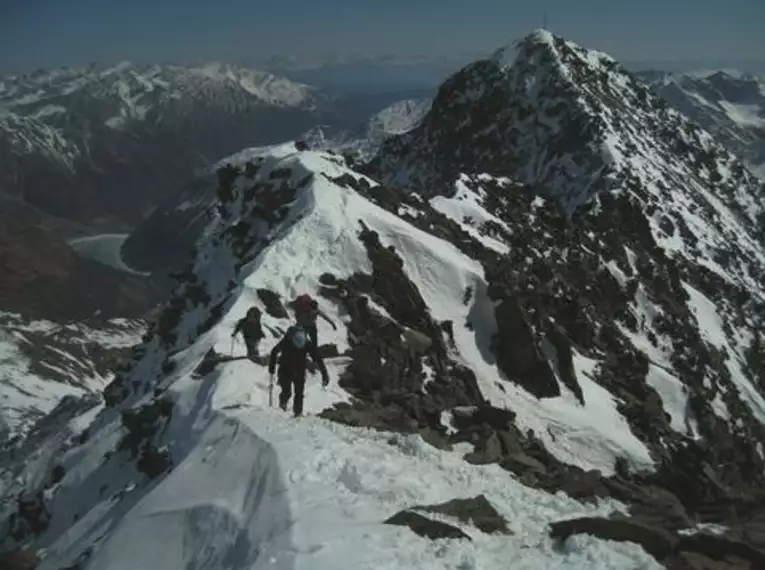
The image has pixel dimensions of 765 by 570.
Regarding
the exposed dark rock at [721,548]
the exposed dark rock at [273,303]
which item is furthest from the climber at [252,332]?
the exposed dark rock at [721,548]

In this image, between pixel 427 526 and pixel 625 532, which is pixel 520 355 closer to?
pixel 625 532

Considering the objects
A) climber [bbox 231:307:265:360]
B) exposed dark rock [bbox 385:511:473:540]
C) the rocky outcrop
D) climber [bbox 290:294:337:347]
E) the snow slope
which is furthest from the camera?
climber [bbox 231:307:265:360]

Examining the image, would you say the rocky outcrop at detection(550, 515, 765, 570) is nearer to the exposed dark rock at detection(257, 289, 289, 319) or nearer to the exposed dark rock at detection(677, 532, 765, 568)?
the exposed dark rock at detection(677, 532, 765, 568)

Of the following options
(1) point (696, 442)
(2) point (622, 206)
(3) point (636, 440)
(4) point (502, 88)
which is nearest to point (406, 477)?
(3) point (636, 440)

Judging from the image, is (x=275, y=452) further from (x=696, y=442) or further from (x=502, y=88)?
(x=502, y=88)

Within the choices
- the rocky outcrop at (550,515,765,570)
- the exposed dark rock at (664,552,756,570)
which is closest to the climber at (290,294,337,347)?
the rocky outcrop at (550,515,765,570)

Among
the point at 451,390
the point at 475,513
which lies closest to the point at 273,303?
the point at 451,390
